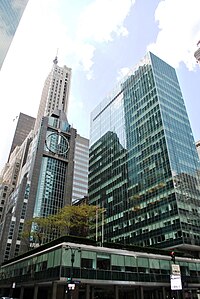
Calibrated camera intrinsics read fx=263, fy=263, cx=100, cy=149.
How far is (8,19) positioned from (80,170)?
115 metres

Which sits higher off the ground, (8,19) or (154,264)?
(8,19)

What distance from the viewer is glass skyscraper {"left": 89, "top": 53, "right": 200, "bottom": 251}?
71375mm

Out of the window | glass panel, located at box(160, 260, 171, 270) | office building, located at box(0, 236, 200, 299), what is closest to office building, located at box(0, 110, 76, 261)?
office building, located at box(0, 236, 200, 299)

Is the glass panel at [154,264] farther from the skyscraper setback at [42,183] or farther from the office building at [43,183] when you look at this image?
the office building at [43,183]

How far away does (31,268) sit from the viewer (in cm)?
4509

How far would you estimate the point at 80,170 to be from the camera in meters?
153

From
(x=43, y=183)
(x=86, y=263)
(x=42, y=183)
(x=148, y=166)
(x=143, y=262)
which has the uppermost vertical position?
(x=43, y=183)

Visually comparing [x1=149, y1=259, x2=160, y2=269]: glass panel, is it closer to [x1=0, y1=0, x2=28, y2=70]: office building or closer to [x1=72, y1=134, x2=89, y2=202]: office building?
[x1=0, y1=0, x2=28, y2=70]: office building

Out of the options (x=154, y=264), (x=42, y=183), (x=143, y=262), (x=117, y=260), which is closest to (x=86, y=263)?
(x=117, y=260)

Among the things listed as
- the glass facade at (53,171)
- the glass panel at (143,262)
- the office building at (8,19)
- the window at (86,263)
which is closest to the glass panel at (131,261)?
the glass panel at (143,262)

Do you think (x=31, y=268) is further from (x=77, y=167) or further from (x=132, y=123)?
(x=77, y=167)

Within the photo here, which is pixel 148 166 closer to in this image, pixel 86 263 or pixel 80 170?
pixel 86 263

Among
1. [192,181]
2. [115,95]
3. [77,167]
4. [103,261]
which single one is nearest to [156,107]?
[192,181]

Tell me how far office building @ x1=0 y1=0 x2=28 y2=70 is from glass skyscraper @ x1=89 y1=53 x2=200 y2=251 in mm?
52194
